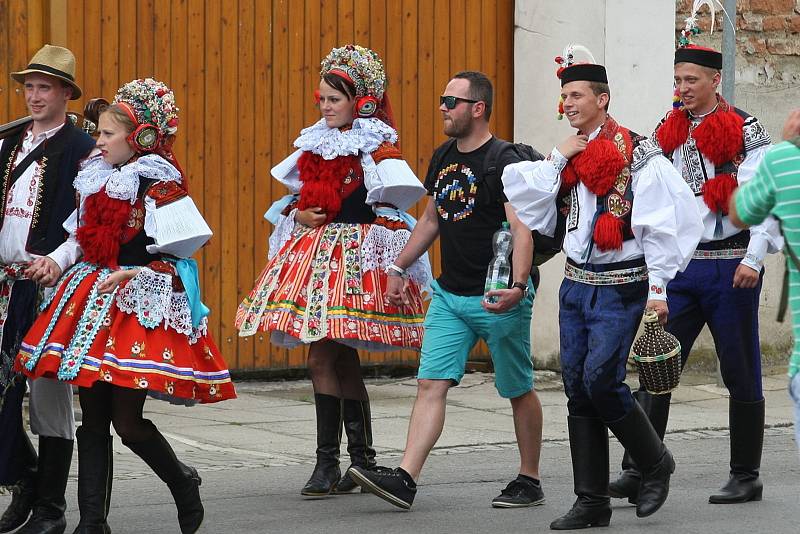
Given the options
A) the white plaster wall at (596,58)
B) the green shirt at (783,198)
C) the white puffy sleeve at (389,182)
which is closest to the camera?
the green shirt at (783,198)

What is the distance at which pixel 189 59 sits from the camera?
35.1 ft

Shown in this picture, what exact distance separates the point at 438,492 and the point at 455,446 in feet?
4.64

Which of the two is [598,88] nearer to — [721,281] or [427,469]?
[721,281]

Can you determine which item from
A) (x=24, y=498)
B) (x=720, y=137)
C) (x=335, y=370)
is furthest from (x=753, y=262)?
(x=24, y=498)

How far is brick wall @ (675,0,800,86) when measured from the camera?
1251cm

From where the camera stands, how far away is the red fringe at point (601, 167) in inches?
253

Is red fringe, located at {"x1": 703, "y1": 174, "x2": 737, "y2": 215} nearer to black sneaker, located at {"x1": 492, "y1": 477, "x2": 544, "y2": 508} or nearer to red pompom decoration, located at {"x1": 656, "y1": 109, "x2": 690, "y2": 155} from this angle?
red pompom decoration, located at {"x1": 656, "y1": 109, "x2": 690, "y2": 155}

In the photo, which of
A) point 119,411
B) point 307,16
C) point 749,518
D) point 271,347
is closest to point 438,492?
point 749,518

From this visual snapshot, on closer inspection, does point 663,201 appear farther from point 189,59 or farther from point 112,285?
point 189,59

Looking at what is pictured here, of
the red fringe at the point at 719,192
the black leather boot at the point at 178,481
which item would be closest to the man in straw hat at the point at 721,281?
the red fringe at the point at 719,192

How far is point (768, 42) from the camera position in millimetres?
12609

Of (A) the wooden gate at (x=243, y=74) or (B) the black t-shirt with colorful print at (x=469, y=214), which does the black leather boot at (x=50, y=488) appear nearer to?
(B) the black t-shirt with colorful print at (x=469, y=214)

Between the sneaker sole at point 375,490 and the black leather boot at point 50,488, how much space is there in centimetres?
124

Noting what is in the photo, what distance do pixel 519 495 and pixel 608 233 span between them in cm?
146
